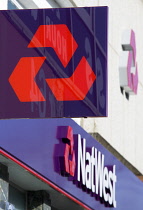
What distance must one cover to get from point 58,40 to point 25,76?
54cm

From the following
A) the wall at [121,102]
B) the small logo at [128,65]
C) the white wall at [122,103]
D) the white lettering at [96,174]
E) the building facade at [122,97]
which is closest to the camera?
the white lettering at [96,174]

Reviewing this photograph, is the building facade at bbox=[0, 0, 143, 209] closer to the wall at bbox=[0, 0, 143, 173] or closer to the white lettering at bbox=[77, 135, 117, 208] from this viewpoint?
the wall at bbox=[0, 0, 143, 173]

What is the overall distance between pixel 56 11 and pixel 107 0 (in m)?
10.8

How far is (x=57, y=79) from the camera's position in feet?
36.1

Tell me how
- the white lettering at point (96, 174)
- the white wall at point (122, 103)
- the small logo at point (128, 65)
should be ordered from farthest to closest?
the small logo at point (128, 65) → the white wall at point (122, 103) → the white lettering at point (96, 174)

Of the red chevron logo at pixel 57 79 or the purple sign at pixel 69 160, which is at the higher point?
the red chevron logo at pixel 57 79

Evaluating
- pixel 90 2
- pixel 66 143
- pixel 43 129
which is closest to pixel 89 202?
pixel 66 143

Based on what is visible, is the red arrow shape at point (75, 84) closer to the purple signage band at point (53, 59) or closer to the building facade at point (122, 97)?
the purple signage band at point (53, 59)

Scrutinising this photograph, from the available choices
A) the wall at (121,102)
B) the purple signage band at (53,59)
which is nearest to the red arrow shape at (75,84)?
the purple signage band at (53,59)

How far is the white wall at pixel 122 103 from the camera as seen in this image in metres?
21.5

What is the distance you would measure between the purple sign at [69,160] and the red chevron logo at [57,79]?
2.37 meters

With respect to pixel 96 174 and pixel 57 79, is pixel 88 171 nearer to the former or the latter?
pixel 96 174

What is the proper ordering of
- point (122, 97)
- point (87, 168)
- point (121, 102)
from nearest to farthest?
point (87, 168), point (121, 102), point (122, 97)

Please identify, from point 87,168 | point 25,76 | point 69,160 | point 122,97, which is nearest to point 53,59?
point 25,76
